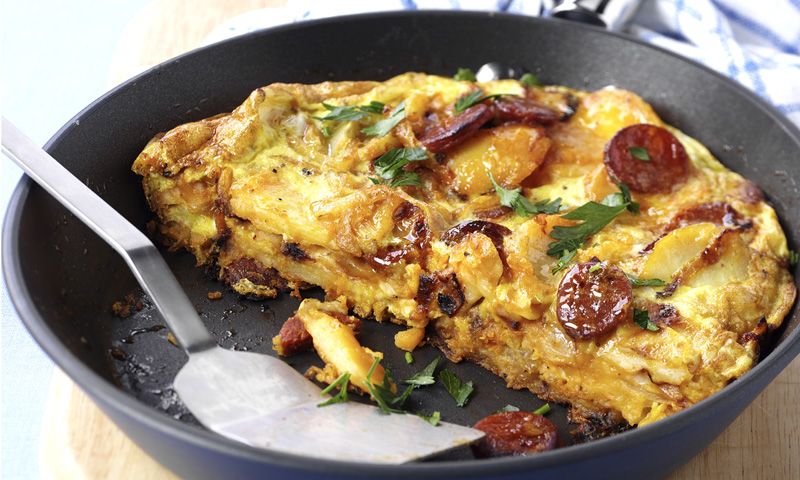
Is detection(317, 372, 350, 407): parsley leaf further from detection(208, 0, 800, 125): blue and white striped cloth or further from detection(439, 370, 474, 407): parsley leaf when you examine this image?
detection(208, 0, 800, 125): blue and white striped cloth

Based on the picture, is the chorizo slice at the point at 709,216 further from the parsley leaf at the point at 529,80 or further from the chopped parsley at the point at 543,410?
the parsley leaf at the point at 529,80

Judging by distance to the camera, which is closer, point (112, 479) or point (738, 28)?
point (112, 479)

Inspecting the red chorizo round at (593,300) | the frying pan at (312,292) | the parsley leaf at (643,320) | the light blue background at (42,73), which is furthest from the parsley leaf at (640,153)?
the light blue background at (42,73)

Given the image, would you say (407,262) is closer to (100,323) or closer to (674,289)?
(674,289)

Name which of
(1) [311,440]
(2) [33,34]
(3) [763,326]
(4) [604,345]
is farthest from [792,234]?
(2) [33,34]

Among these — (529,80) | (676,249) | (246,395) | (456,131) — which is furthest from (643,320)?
(529,80)

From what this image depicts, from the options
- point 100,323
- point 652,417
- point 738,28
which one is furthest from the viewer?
point 738,28

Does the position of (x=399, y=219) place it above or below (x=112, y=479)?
above
